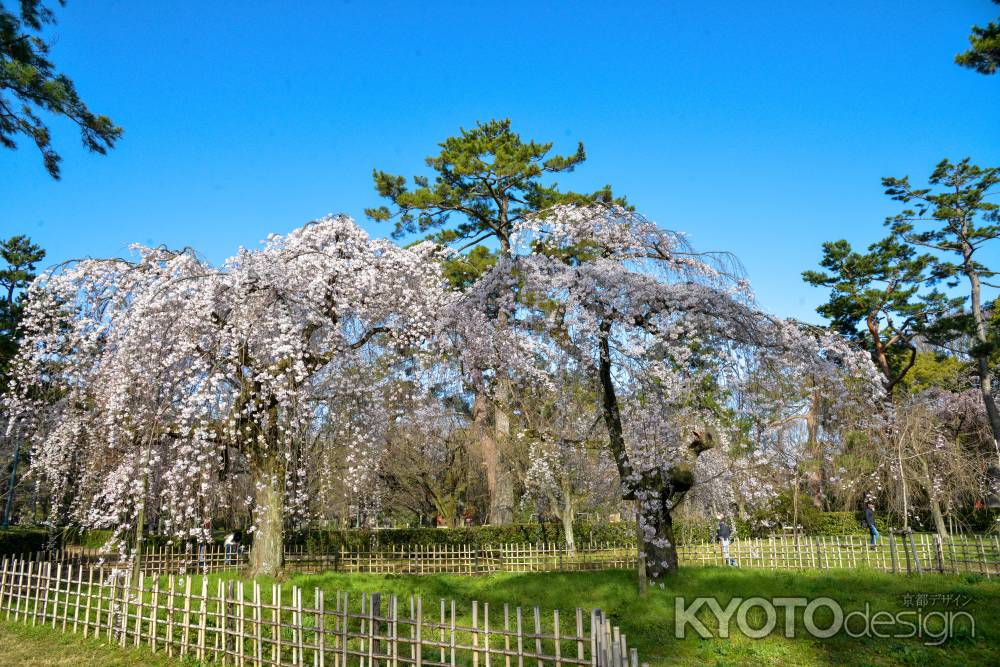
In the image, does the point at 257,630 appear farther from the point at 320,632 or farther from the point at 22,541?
the point at 22,541

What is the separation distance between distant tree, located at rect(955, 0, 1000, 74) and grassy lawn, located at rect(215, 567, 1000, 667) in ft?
35.0

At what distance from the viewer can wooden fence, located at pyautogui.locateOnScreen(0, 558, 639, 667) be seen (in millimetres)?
5562

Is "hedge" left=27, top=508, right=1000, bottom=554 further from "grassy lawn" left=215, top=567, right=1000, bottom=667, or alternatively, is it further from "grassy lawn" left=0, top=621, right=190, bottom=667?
"grassy lawn" left=0, top=621, right=190, bottom=667

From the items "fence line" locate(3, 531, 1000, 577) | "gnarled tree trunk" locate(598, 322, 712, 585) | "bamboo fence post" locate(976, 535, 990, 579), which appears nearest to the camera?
"gnarled tree trunk" locate(598, 322, 712, 585)

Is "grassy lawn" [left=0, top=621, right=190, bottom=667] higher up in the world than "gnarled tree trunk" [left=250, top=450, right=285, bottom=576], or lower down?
lower down

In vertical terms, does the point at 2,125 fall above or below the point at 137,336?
above

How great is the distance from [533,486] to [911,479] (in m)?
13.2

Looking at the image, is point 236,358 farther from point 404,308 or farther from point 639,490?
point 639,490

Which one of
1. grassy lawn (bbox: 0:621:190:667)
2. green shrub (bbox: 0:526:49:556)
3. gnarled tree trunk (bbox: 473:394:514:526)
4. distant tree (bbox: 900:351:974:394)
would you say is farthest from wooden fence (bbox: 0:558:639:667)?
distant tree (bbox: 900:351:974:394)

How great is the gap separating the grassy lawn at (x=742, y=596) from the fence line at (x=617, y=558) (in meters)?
Answer: 1.02

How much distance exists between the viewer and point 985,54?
1299 cm

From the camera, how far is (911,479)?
827 inches

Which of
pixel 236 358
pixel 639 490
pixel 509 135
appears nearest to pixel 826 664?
pixel 639 490

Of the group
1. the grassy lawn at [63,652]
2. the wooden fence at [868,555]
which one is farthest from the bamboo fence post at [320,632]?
the wooden fence at [868,555]
